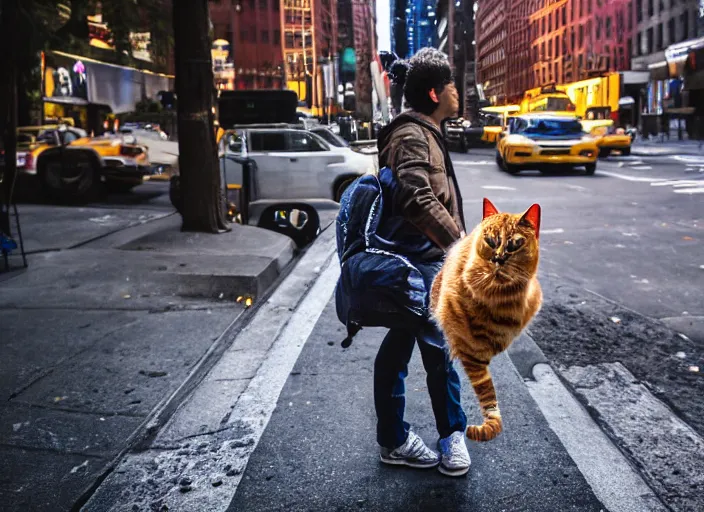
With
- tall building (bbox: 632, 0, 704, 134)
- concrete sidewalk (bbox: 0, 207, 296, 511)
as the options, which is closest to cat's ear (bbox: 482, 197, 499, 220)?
concrete sidewalk (bbox: 0, 207, 296, 511)

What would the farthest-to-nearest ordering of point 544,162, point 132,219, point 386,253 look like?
1. point 544,162
2. point 132,219
3. point 386,253

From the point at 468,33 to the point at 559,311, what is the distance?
131647mm

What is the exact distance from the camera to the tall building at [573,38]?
24281mm

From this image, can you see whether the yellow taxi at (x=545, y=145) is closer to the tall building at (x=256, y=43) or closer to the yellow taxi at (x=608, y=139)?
the yellow taxi at (x=608, y=139)

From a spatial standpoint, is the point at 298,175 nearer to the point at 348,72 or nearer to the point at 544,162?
the point at 544,162

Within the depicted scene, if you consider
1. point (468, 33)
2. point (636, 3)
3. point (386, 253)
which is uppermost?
point (468, 33)

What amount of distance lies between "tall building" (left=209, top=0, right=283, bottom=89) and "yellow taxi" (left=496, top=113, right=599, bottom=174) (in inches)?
3010

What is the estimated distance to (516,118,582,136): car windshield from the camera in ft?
73.4

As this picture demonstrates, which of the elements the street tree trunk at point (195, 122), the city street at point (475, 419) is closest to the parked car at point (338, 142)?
the street tree trunk at point (195, 122)

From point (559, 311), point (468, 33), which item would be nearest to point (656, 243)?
point (559, 311)

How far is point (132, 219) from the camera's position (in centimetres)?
1287

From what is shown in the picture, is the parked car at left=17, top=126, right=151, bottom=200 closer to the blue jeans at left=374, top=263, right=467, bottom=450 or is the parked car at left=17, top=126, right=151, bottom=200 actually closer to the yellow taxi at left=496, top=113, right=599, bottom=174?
the yellow taxi at left=496, top=113, right=599, bottom=174

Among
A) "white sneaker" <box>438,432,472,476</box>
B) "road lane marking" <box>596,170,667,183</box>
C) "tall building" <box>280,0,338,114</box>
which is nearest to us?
"white sneaker" <box>438,432,472,476</box>

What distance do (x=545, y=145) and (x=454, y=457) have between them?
19.3 meters
